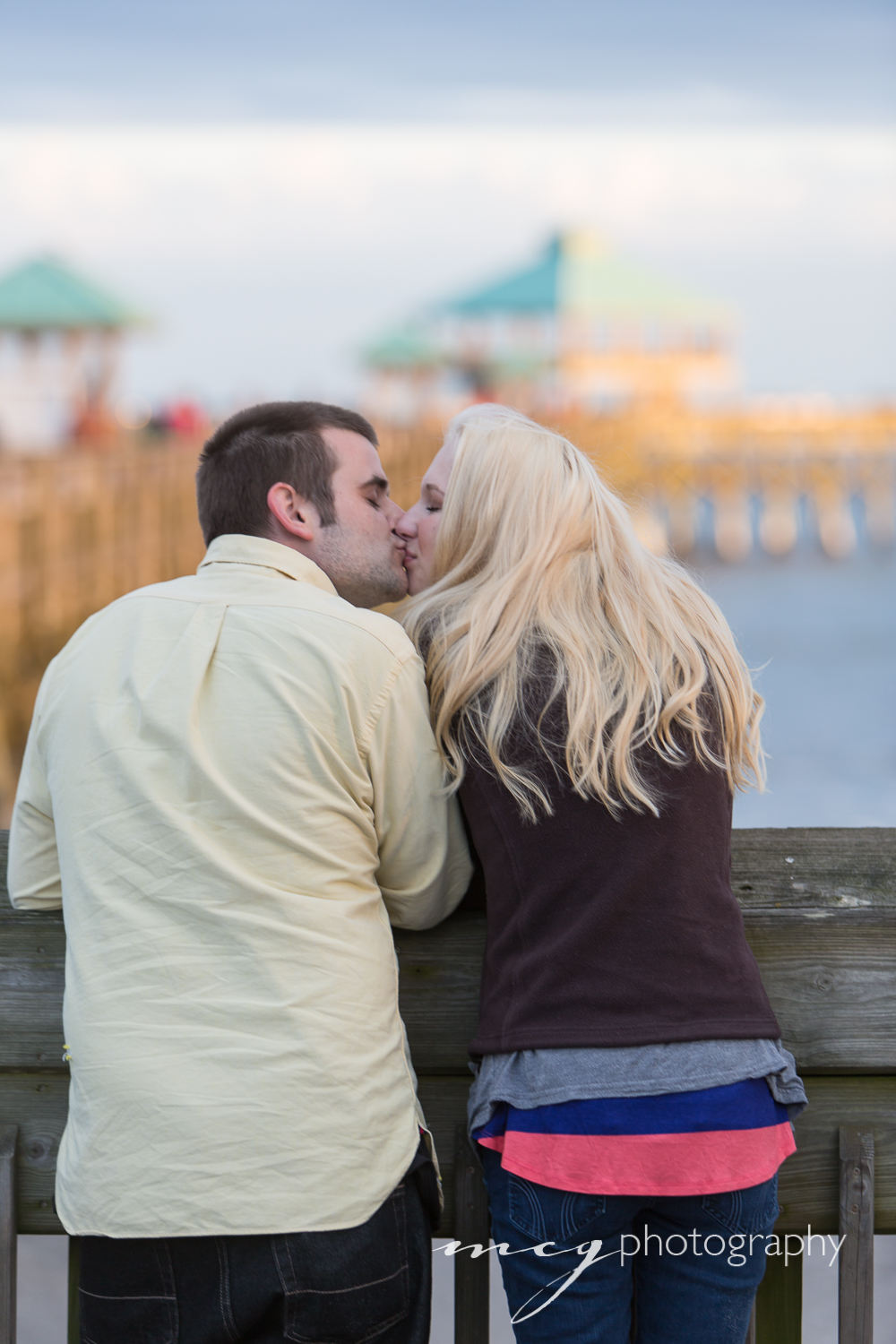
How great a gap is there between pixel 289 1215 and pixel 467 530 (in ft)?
3.54

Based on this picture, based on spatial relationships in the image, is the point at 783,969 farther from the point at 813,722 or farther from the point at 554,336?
the point at 554,336

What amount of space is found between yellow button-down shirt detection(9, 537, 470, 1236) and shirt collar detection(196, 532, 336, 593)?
0.44 feet

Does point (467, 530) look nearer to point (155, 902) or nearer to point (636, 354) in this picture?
point (155, 902)

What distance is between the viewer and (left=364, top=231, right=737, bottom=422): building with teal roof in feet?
188

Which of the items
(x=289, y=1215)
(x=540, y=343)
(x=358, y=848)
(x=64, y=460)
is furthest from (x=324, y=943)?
(x=540, y=343)

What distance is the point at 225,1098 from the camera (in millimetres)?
1842

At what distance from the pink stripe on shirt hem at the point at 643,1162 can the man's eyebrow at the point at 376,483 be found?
1.22 meters

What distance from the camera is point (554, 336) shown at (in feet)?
216

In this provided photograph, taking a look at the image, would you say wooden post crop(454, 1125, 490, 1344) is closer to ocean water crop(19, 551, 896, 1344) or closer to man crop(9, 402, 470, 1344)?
man crop(9, 402, 470, 1344)

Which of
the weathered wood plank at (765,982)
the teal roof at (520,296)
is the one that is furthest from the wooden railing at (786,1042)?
the teal roof at (520,296)

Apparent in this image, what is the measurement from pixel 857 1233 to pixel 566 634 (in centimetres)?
100

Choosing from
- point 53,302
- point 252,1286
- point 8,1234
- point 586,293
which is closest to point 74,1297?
point 8,1234

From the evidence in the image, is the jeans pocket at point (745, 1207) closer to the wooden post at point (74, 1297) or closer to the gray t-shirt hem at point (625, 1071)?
the gray t-shirt hem at point (625, 1071)

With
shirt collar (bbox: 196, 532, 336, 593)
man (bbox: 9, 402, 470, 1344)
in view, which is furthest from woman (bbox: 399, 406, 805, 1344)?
shirt collar (bbox: 196, 532, 336, 593)
